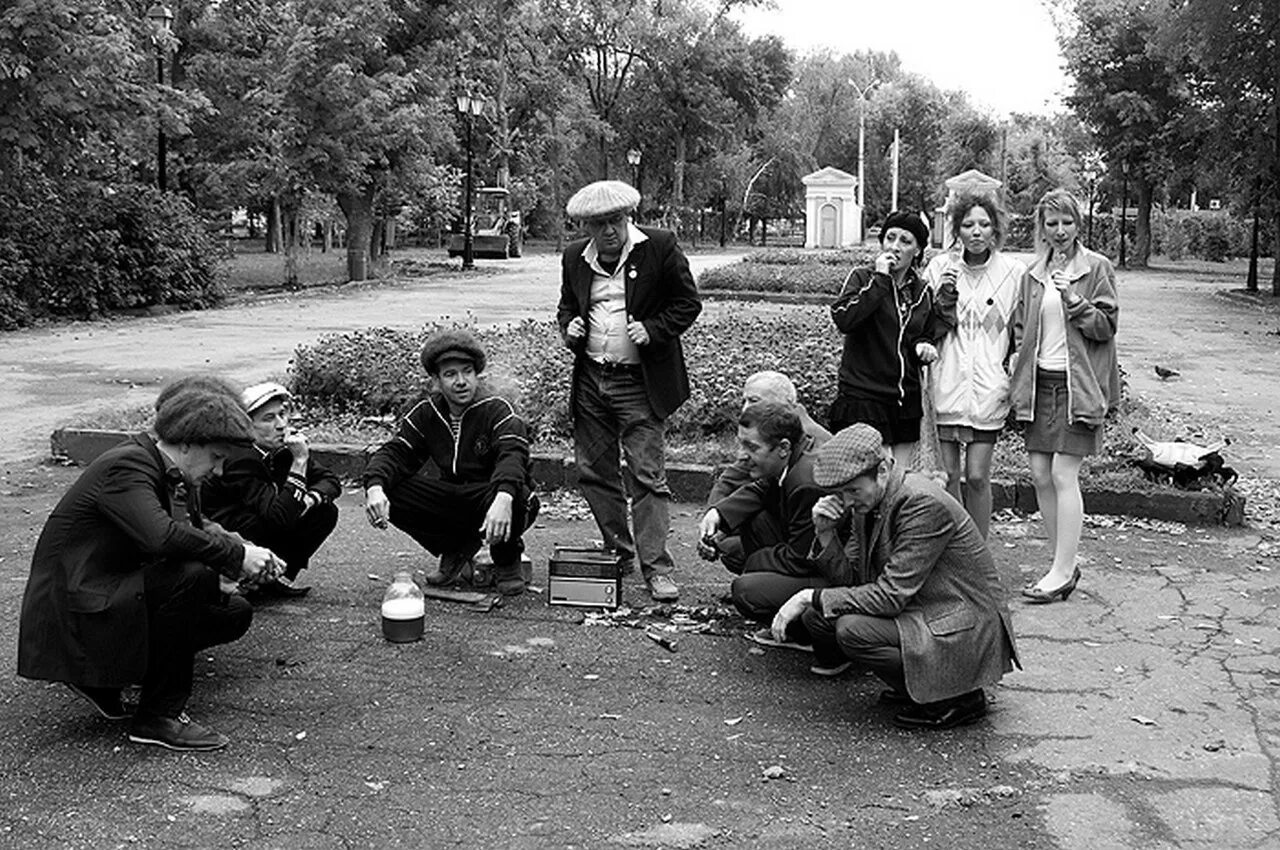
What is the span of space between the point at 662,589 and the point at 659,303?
126 centimetres

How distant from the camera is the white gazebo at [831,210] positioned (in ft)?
202

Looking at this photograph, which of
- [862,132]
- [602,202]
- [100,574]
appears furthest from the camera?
[862,132]

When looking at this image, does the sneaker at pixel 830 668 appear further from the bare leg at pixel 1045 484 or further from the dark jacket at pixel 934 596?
the bare leg at pixel 1045 484

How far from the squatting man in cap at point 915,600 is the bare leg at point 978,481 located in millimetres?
1646

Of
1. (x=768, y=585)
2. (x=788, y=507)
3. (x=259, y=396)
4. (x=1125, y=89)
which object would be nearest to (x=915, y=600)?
(x=768, y=585)

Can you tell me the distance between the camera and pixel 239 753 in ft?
14.6

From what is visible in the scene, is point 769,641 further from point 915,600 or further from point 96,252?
point 96,252

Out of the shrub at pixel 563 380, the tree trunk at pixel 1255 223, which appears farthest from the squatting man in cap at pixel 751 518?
the tree trunk at pixel 1255 223

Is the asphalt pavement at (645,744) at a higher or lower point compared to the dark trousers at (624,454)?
lower

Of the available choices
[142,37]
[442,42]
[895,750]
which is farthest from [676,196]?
[895,750]

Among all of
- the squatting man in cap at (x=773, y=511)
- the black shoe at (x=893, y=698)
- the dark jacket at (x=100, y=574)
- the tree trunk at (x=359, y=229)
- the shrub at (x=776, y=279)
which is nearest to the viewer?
the dark jacket at (x=100, y=574)

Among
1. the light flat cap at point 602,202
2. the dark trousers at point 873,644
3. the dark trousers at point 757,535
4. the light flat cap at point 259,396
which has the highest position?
the light flat cap at point 602,202

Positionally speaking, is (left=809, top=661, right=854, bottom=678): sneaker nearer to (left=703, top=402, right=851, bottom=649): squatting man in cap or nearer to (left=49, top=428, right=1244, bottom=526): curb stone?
(left=703, top=402, right=851, bottom=649): squatting man in cap

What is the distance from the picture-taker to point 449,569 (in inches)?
253
